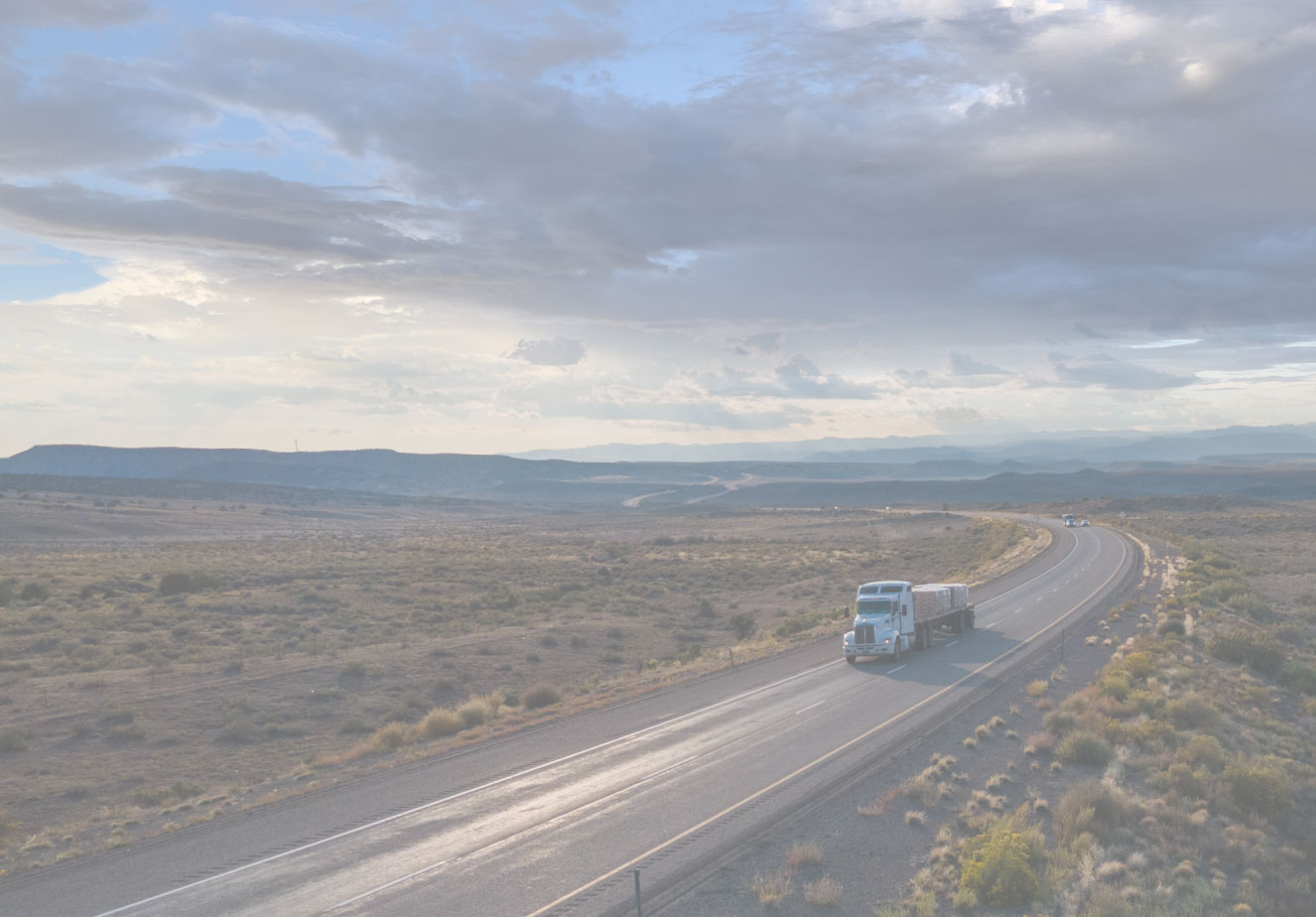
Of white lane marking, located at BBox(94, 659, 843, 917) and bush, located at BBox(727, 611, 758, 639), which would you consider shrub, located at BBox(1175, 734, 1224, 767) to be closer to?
white lane marking, located at BBox(94, 659, 843, 917)

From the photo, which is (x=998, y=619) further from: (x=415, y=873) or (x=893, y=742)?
(x=415, y=873)

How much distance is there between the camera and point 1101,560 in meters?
62.3

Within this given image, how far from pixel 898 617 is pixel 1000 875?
20.2 m

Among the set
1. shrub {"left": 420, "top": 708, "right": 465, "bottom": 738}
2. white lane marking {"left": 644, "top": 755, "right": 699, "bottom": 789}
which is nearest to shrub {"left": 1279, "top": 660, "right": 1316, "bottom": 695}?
white lane marking {"left": 644, "top": 755, "right": 699, "bottom": 789}

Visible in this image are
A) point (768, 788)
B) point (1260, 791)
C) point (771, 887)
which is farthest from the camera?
point (768, 788)

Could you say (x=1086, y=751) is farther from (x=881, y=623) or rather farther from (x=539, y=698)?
(x=539, y=698)

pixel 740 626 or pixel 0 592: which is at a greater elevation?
pixel 0 592

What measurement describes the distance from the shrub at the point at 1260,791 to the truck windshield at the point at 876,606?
15195 mm

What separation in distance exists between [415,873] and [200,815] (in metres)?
6.27

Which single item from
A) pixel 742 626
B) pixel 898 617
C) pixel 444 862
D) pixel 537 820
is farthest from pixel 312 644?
pixel 444 862

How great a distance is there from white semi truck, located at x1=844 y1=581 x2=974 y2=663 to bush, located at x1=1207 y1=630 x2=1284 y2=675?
29.2 ft

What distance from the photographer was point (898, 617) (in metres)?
32.3

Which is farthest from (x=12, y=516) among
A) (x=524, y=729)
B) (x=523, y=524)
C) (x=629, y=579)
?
(x=524, y=729)

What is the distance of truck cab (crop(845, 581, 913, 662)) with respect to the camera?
103 feet
